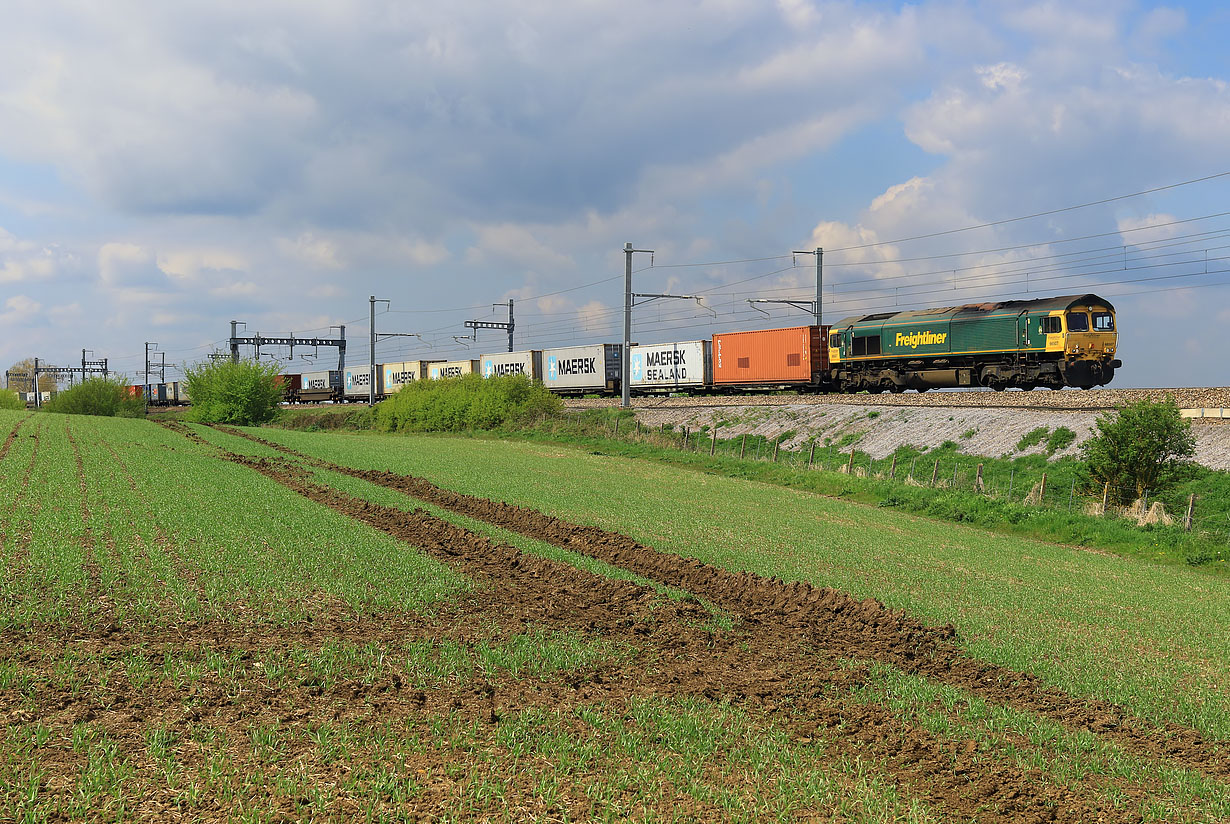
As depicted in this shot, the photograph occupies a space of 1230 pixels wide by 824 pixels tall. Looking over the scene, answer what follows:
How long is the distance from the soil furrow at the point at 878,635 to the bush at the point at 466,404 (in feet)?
116

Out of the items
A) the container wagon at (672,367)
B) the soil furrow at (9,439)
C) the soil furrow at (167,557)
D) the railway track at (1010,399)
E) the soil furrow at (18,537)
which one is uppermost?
the container wagon at (672,367)

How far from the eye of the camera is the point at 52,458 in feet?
93.7

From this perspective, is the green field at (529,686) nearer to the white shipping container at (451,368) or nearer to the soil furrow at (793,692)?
the soil furrow at (793,692)

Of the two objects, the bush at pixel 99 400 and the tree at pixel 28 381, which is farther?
the tree at pixel 28 381

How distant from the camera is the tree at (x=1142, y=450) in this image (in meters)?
24.9

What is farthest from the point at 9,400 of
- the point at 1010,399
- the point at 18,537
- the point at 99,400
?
the point at 1010,399

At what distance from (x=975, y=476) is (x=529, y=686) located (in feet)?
92.6

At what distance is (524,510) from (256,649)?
1231cm

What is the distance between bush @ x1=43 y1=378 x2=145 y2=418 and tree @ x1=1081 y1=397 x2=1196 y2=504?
78.7 meters

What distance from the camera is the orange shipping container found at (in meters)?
51.0

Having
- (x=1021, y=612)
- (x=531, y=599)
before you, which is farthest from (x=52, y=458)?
(x=1021, y=612)

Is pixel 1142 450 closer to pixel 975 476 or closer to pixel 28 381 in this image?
pixel 975 476

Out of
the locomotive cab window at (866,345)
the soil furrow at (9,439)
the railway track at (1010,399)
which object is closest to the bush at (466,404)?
the railway track at (1010,399)

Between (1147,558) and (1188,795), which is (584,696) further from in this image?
(1147,558)
